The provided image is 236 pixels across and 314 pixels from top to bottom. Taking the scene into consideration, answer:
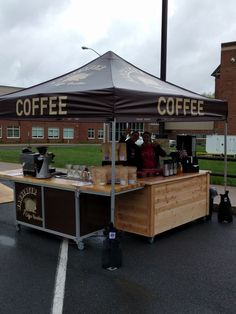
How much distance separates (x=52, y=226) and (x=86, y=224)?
61 cm

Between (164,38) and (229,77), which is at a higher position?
(229,77)

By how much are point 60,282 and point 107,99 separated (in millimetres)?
2247

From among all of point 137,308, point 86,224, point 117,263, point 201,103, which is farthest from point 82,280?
point 201,103

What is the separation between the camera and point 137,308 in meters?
3.86

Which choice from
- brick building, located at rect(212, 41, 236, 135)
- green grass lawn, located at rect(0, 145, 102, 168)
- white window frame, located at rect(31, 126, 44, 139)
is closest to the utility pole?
green grass lawn, located at rect(0, 145, 102, 168)

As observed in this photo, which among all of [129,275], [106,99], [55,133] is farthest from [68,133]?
[129,275]

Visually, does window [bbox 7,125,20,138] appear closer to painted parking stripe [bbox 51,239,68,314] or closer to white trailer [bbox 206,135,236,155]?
white trailer [bbox 206,135,236,155]

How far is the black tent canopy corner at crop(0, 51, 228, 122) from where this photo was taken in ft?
16.0

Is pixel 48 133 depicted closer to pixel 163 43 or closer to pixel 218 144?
pixel 218 144

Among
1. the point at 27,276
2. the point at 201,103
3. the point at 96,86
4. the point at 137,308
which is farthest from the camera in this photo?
the point at 201,103

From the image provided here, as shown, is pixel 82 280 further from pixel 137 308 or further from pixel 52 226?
pixel 52 226

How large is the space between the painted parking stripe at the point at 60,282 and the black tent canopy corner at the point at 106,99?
6.29 feet

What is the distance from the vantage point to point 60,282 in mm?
4465

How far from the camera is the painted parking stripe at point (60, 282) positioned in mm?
3851
